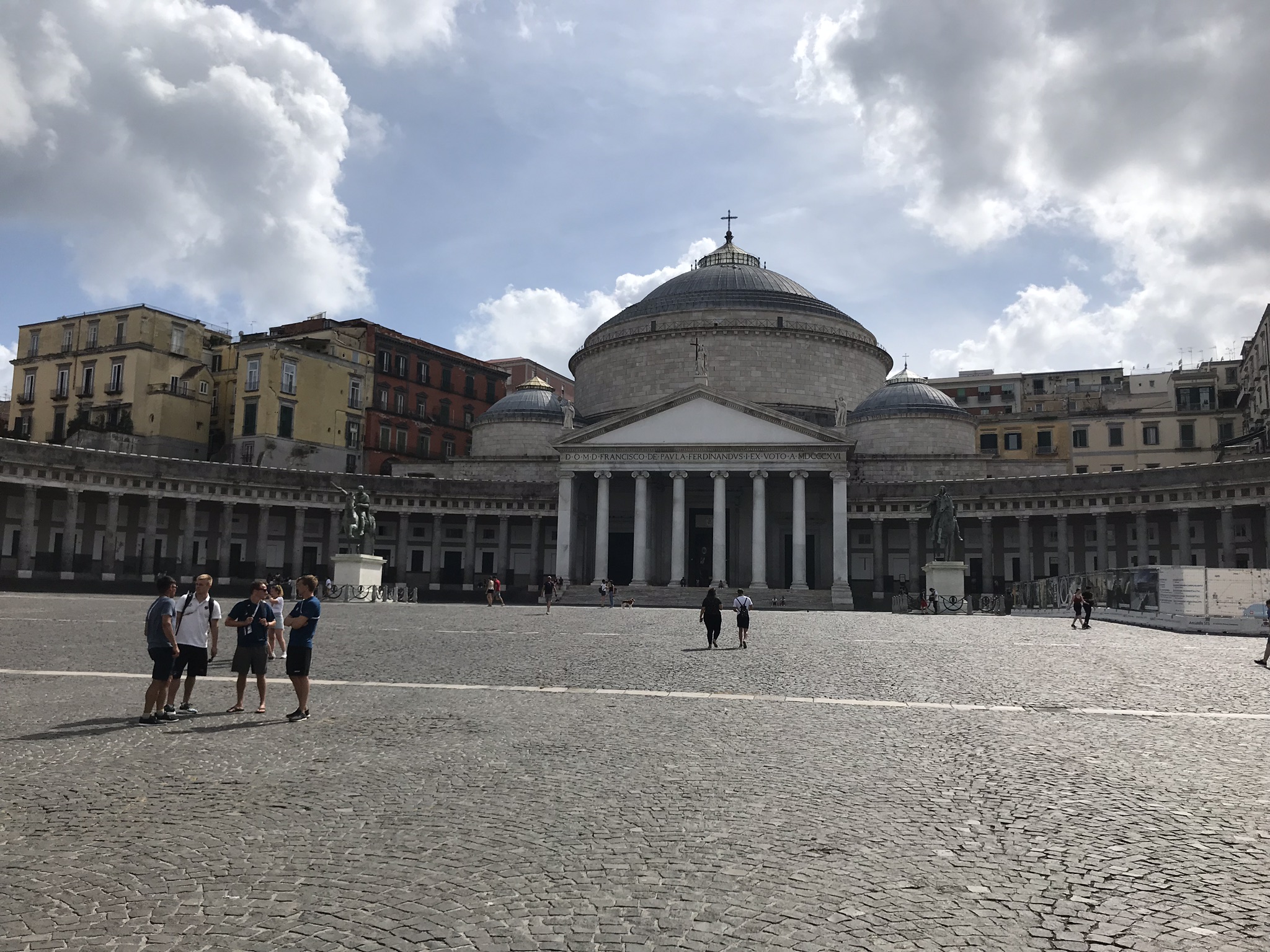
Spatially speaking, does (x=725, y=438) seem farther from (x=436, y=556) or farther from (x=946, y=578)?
(x=436, y=556)

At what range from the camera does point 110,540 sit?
47.2m

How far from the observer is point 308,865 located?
557 cm

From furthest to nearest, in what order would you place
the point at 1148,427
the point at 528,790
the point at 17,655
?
the point at 1148,427, the point at 17,655, the point at 528,790

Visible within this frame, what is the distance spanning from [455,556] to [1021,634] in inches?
1533

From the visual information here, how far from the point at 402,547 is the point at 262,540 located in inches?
320

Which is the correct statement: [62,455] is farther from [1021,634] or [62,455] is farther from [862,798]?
[862,798]

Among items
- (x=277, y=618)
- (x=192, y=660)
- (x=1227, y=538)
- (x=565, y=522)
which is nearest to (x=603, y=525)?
(x=565, y=522)

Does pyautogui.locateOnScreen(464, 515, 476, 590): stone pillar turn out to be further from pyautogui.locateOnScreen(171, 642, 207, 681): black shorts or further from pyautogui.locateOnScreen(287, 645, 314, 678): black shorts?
pyautogui.locateOnScreen(287, 645, 314, 678): black shorts

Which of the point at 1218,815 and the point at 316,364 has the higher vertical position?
the point at 316,364

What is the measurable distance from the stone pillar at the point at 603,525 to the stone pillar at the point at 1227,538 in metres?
27.2

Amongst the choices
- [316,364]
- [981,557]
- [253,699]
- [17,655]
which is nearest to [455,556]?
[316,364]

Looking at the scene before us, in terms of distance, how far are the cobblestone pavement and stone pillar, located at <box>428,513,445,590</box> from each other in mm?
42486

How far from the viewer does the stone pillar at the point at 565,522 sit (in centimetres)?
5059

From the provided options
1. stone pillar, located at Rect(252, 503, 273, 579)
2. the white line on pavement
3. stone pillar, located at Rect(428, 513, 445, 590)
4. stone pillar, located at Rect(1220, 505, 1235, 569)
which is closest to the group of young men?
the white line on pavement
